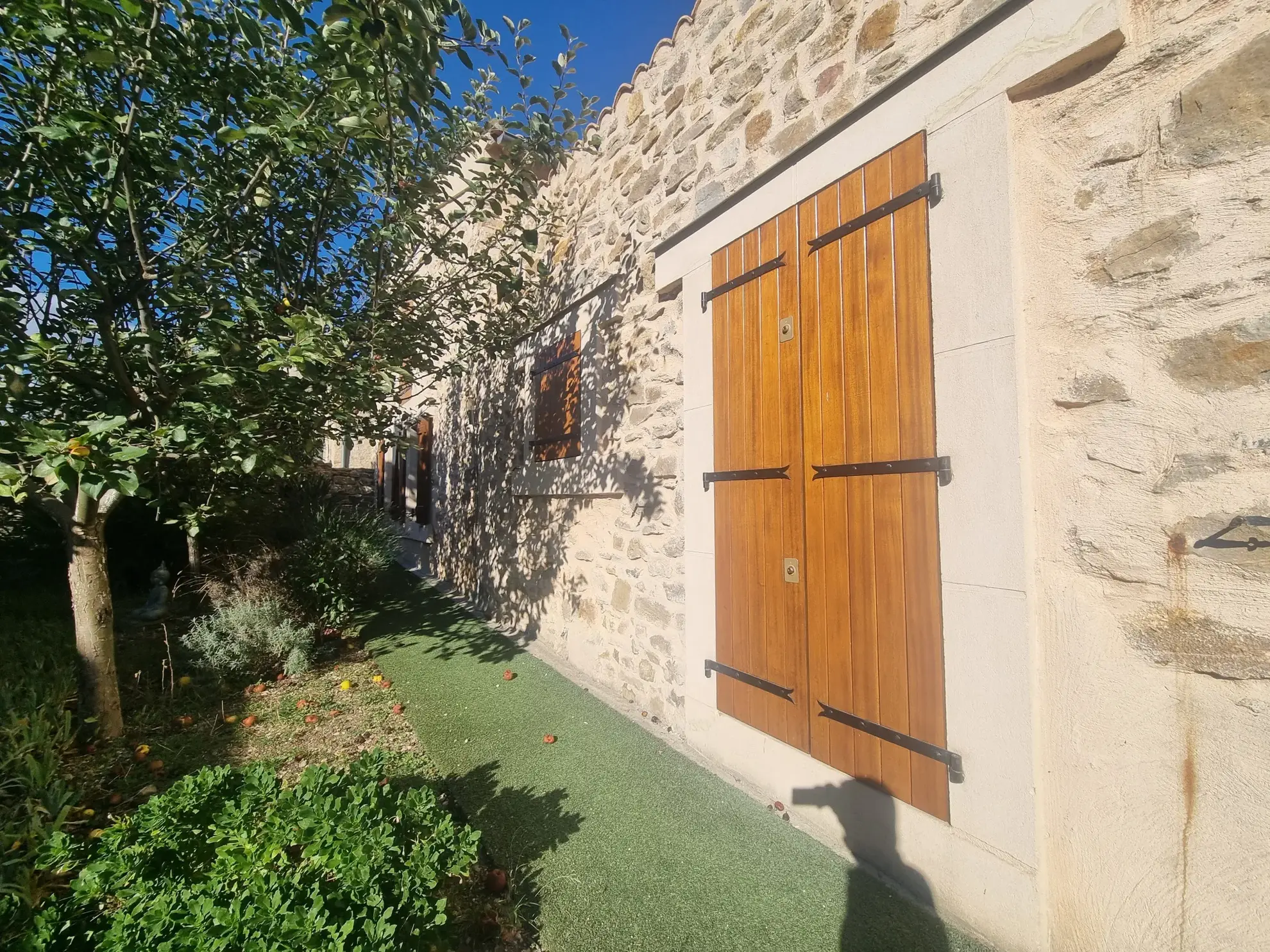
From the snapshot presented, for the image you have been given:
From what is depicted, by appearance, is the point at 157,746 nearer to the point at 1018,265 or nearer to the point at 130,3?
the point at 130,3

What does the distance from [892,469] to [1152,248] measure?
984mm

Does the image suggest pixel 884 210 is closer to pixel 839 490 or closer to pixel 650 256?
pixel 839 490

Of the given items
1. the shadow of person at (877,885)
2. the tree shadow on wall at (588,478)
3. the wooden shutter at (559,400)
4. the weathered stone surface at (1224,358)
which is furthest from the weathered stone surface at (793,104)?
the shadow of person at (877,885)

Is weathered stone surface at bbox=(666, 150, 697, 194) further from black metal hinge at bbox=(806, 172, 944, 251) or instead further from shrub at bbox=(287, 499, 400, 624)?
shrub at bbox=(287, 499, 400, 624)

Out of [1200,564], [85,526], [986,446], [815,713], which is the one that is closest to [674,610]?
[815,713]

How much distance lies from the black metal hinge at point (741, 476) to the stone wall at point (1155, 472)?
1.05 m

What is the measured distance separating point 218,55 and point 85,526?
8.52 ft

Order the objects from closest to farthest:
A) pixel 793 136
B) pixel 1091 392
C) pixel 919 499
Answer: pixel 1091 392
pixel 919 499
pixel 793 136

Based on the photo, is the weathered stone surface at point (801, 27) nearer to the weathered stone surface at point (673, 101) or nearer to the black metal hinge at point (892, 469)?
the weathered stone surface at point (673, 101)

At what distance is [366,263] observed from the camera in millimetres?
4031

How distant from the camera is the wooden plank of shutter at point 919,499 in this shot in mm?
1976

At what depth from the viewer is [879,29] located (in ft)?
7.54

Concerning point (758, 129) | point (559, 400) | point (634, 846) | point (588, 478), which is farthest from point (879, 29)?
point (634, 846)

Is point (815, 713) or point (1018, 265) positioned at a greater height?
point (1018, 265)
